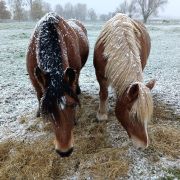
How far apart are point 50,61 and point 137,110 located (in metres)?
1.11

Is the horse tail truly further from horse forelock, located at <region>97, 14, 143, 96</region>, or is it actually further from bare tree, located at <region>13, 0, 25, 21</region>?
bare tree, located at <region>13, 0, 25, 21</region>

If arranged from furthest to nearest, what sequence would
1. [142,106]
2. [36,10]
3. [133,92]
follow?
[36,10]
[133,92]
[142,106]

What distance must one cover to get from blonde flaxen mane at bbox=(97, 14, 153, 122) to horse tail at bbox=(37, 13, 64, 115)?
0.77m

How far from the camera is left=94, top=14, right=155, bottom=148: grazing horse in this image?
3258mm

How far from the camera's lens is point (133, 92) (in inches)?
130

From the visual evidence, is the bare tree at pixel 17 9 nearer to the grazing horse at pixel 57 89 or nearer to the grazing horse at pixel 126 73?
the grazing horse at pixel 126 73

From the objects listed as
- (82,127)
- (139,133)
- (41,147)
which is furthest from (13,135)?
(139,133)

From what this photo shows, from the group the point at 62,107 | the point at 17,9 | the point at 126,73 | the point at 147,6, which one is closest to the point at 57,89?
the point at 62,107

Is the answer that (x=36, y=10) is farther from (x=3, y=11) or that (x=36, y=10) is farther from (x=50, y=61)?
(x=50, y=61)

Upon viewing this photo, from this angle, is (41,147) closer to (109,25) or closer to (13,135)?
(13,135)

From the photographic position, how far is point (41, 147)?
390 cm

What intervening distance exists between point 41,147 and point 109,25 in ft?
6.58

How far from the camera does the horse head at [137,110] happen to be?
320 cm

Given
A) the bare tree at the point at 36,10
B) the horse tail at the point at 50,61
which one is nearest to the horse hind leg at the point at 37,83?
the horse tail at the point at 50,61
